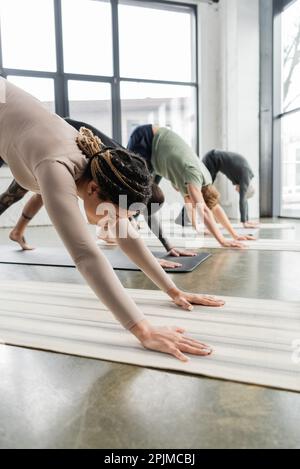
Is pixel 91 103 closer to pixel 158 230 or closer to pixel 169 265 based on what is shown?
pixel 158 230

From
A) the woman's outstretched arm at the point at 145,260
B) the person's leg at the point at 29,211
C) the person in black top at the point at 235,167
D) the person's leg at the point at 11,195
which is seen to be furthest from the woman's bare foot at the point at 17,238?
the person in black top at the point at 235,167

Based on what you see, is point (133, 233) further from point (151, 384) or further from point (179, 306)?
point (151, 384)

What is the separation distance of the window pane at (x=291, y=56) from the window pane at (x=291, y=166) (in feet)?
0.84

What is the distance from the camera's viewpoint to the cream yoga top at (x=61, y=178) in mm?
921

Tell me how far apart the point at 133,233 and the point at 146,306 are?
Result: 0.36 m

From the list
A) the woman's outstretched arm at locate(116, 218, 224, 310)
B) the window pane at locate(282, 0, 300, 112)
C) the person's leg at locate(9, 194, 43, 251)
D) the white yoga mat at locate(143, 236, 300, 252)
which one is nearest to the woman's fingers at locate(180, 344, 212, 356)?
the woman's outstretched arm at locate(116, 218, 224, 310)

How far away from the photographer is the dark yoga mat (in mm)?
2227

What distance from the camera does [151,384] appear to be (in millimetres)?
859

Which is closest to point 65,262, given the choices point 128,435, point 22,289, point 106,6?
point 22,289

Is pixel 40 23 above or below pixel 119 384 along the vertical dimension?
above

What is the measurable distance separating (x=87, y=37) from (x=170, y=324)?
206 inches

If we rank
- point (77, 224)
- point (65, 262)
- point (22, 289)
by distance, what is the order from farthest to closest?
point (65, 262)
point (22, 289)
point (77, 224)

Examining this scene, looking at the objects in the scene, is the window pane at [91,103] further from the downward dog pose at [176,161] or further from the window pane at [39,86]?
the downward dog pose at [176,161]

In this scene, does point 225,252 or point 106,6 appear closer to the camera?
point 225,252
